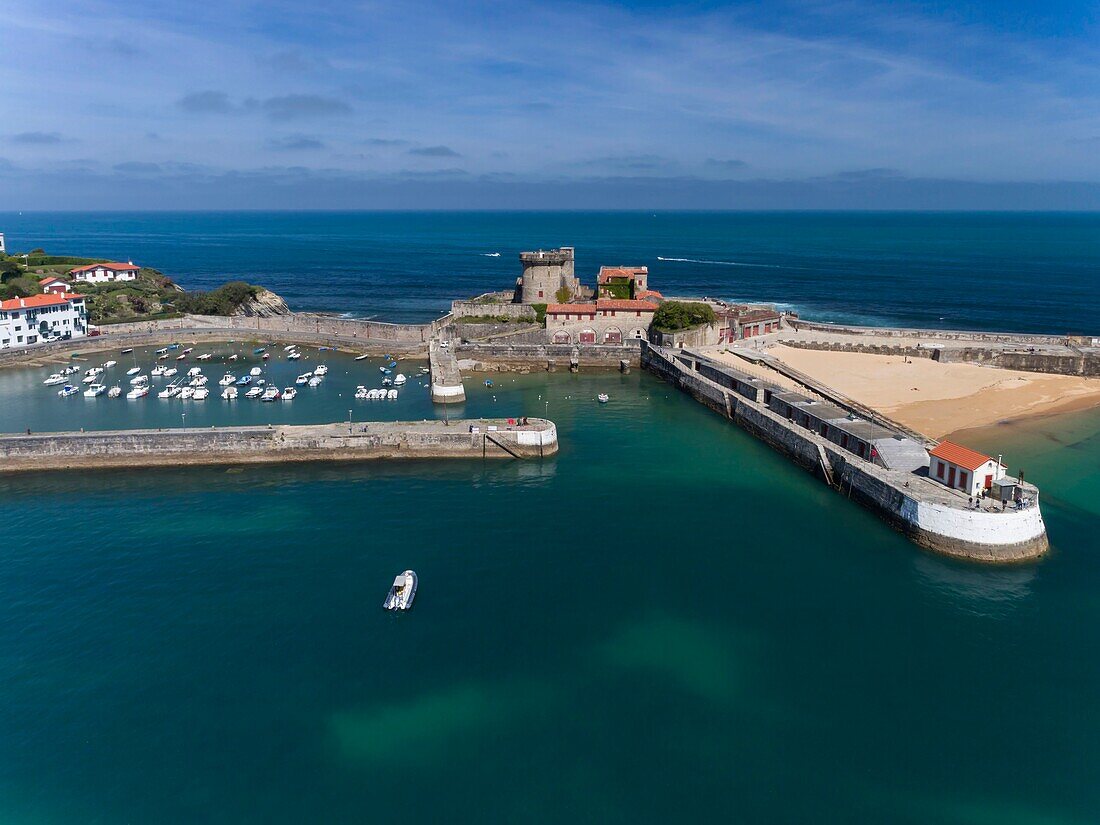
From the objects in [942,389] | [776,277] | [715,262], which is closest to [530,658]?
[942,389]

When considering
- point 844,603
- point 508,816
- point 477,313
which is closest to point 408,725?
point 508,816

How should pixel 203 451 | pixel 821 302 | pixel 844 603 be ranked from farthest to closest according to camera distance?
pixel 821 302 → pixel 203 451 → pixel 844 603

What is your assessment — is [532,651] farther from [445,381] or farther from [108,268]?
[108,268]

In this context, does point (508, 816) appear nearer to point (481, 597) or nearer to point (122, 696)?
point (481, 597)

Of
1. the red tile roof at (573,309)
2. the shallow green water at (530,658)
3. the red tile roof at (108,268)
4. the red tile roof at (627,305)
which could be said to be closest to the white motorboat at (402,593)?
the shallow green water at (530,658)

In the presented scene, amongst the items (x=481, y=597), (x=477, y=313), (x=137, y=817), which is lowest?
(x=137, y=817)

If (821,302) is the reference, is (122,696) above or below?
below
